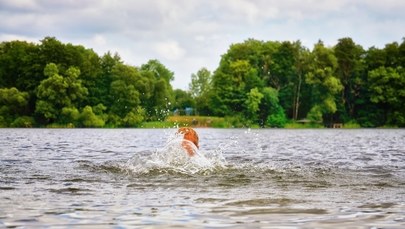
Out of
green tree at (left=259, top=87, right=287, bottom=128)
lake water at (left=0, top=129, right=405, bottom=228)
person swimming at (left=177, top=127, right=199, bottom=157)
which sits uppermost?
green tree at (left=259, top=87, right=287, bottom=128)

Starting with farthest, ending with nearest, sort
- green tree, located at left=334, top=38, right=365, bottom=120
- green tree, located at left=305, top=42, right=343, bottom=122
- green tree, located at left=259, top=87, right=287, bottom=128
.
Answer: green tree, located at left=334, top=38, right=365, bottom=120, green tree, located at left=259, top=87, right=287, bottom=128, green tree, located at left=305, top=42, right=343, bottom=122

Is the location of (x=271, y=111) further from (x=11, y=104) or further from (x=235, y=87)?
(x=11, y=104)

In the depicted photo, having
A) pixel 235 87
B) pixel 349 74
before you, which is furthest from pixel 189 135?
pixel 349 74

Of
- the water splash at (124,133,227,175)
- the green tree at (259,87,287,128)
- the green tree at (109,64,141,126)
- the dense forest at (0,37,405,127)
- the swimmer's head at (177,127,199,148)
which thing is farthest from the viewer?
the green tree at (259,87,287,128)

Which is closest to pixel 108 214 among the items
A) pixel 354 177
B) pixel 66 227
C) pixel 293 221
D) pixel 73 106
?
pixel 66 227

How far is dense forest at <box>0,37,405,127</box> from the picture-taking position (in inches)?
4006

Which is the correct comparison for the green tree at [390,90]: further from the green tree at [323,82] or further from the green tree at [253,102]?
the green tree at [253,102]

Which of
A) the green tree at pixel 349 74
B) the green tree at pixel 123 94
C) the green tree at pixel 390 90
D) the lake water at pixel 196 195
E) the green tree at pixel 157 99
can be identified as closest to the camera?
→ the lake water at pixel 196 195

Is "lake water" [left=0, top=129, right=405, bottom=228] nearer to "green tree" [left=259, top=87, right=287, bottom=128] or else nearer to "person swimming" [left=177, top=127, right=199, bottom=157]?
"person swimming" [left=177, top=127, right=199, bottom=157]

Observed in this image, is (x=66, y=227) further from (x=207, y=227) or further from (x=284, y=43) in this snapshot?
(x=284, y=43)

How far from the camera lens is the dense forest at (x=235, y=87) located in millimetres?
101750

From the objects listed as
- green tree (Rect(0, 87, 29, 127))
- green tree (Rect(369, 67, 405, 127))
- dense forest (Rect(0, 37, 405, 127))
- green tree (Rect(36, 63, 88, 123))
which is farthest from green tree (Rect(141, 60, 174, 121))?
green tree (Rect(369, 67, 405, 127))

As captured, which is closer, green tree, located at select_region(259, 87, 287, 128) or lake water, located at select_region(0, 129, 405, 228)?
lake water, located at select_region(0, 129, 405, 228)

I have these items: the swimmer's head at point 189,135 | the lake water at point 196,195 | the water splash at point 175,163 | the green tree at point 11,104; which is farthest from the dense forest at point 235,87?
the lake water at point 196,195
